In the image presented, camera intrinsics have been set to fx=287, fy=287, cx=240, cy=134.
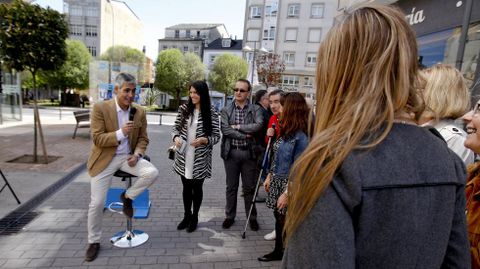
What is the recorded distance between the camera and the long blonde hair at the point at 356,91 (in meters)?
0.78

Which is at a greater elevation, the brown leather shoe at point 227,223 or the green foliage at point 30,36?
the green foliage at point 30,36

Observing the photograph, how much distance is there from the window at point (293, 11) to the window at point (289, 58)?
4.93 meters

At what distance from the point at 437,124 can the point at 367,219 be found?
177cm

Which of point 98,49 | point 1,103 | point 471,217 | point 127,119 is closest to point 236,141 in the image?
point 127,119

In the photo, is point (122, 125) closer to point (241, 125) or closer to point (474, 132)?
point (241, 125)

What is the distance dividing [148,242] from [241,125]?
1.87 meters

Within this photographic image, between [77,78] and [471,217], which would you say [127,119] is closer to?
[471,217]

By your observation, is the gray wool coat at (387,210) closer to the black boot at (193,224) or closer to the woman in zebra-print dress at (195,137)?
the woman in zebra-print dress at (195,137)

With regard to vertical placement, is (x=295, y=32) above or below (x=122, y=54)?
above

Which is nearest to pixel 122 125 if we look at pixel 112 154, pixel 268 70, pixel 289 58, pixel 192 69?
pixel 112 154

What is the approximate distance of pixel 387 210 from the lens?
792 millimetres

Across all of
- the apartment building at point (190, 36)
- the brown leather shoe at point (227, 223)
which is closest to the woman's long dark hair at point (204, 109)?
the brown leather shoe at point (227, 223)

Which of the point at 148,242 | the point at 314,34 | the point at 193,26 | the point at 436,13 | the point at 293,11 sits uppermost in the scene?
the point at 193,26

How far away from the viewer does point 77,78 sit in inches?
1315
